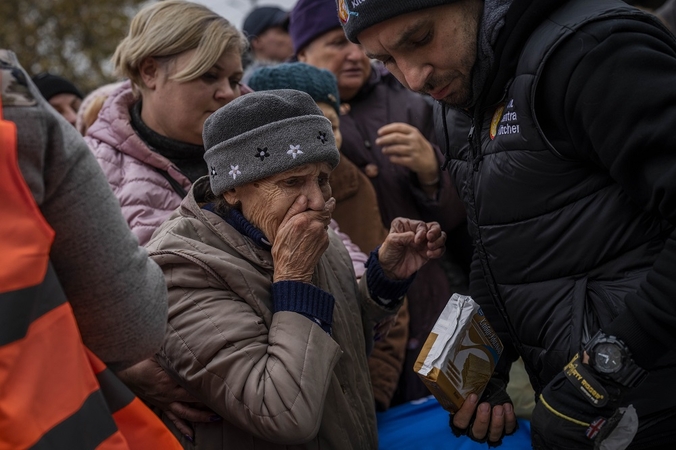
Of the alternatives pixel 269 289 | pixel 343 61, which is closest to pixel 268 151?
pixel 269 289

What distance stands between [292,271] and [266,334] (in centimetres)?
18

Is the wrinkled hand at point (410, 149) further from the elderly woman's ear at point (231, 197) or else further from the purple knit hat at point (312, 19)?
the elderly woman's ear at point (231, 197)

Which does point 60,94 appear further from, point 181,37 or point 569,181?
point 569,181

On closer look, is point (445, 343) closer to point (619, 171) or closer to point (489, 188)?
point (489, 188)

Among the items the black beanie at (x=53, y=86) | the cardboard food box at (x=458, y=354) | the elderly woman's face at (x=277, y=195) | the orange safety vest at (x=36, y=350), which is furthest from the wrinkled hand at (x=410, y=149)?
the black beanie at (x=53, y=86)

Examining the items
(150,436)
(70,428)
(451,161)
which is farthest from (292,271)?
(70,428)

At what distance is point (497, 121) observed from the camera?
191cm

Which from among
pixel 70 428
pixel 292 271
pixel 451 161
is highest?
pixel 70 428

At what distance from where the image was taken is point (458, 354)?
2004 millimetres

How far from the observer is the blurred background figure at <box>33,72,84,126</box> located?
4.85 meters

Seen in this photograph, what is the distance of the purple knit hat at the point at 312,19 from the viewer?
3.63 m

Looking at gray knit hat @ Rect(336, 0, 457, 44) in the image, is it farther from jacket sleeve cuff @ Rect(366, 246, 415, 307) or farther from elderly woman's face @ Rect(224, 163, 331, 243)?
jacket sleeve cuff @ Rect(366, 246, 415, 307)

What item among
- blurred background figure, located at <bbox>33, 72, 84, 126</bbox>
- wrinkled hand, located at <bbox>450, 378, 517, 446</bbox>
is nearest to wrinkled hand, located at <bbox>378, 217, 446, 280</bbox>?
wrinkled hand, located at <bbox>450, 378, 517, 446</bbox>

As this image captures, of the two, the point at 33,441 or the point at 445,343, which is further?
the point at 445,343
